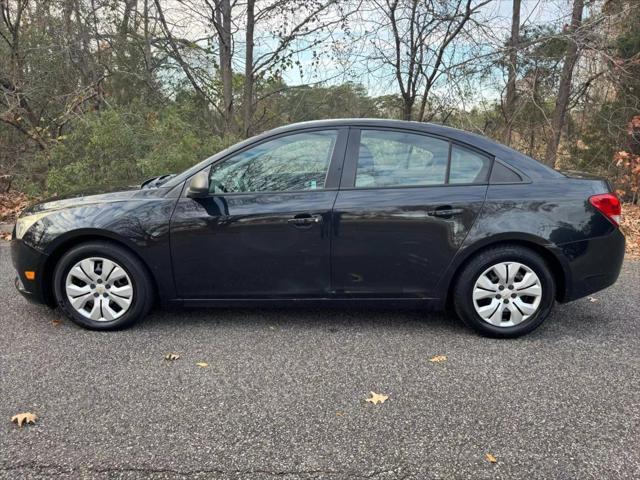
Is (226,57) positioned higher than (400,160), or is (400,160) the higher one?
(226,57)

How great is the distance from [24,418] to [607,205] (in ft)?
12.9

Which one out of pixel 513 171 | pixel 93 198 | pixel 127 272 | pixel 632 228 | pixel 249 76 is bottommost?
pixel 632 228

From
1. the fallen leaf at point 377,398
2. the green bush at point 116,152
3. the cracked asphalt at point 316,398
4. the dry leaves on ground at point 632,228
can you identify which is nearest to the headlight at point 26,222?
the cracked asphalt at point 316,398

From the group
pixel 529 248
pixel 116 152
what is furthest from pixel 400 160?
pixel 116 152

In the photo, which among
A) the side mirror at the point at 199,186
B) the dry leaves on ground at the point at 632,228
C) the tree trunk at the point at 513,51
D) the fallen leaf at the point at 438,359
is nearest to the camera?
the fallen leaf at the point at 438,359

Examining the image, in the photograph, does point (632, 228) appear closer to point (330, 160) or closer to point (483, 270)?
point (483, 270)

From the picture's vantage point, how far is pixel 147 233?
3666 millimetres

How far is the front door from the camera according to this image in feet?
11.9

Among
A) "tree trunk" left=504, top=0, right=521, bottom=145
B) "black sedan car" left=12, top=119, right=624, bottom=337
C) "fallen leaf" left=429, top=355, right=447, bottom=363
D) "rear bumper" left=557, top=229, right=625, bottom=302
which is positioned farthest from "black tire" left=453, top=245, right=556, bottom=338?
"tree trunk" left=504, top=0, right=521, bottom=145

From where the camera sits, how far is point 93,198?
3.85 meters

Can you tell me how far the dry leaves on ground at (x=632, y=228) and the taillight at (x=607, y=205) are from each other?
336 centimetres

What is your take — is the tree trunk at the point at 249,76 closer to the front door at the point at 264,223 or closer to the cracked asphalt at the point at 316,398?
the front door at the point at 264,223

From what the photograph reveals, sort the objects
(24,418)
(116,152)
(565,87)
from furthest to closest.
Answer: (565,87) → (116,152) → (24,418)

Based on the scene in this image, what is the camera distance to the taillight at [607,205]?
3.60m
